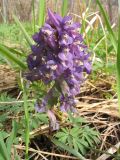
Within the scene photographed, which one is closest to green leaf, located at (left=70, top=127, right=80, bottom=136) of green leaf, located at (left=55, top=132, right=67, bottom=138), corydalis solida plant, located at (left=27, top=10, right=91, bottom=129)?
green leaf, located at (left=55, top=132, right=67, bottom=138)

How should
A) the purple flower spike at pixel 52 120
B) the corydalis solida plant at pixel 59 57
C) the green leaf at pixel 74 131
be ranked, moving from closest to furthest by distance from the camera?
the corydalis solida plant at pixel 59 57
the purple flower spike at pixel 52 120
the green leaf at pixel 74 131

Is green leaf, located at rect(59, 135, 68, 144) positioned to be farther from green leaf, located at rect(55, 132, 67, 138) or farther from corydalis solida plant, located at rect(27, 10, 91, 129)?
corydalis solida plant, located at rect(27, 10, 91, 129)

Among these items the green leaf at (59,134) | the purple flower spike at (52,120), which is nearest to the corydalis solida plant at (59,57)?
the purple flower spike at (52,120)

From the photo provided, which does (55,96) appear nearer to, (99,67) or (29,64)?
(29,64)

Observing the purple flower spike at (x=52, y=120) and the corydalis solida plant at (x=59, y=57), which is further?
the purple flower spike at (x=52, y=120)

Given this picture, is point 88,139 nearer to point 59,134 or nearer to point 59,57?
point 59,134

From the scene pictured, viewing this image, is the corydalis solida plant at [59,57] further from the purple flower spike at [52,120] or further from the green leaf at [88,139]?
the green leaf at [88,139]

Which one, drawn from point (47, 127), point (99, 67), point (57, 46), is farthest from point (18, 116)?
point (99, 67)

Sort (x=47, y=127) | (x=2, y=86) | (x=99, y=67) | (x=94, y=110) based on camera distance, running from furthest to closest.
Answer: (x=99, y=67), (x=2, y=86), (x=94, y=110), (x=47, y=127)
